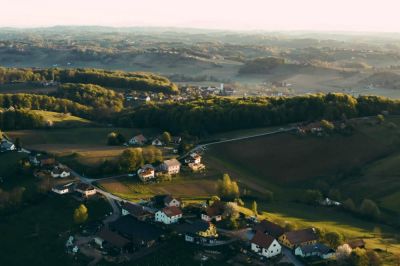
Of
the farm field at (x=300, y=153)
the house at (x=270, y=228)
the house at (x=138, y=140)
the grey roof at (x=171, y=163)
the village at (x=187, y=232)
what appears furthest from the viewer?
the house at (x=138, y=140)

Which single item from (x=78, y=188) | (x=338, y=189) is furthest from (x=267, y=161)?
(x=78, y=188)

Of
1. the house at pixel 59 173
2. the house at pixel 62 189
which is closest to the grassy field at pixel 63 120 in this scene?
the house at pixel 59 173

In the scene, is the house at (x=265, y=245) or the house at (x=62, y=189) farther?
the house at (x=62, y=189)

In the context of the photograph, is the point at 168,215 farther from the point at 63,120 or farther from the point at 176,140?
the point at 63,120

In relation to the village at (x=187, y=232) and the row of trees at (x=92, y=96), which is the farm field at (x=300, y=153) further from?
the row of trees at (x=92, y=96)

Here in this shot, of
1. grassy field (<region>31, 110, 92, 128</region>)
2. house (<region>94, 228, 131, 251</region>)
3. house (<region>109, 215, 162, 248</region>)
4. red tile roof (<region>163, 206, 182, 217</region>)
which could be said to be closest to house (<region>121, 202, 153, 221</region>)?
house (<region>109, 215, 162, 248</region>)

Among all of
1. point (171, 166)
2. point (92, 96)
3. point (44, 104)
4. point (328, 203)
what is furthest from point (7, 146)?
point (92, 96)
